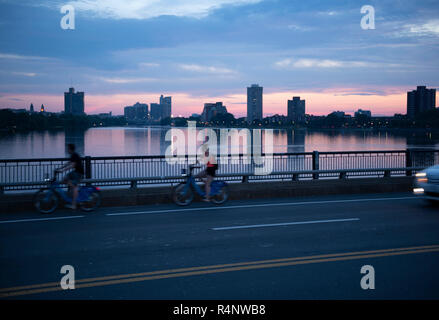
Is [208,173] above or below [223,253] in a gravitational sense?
above

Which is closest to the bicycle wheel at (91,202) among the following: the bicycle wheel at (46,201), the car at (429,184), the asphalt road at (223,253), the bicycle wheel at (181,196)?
the asphalt road at (223,253)

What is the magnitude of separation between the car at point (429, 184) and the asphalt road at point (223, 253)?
0.42 meters

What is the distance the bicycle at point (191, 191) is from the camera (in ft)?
41.2

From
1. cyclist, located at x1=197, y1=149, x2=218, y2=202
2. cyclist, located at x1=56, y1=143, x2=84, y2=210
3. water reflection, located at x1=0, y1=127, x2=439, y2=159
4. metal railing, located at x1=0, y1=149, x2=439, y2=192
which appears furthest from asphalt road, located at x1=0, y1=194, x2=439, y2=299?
water reflection, located at x1=0, y1=127, x2=439, y2=159

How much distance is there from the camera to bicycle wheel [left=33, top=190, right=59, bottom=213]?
36.4 feet

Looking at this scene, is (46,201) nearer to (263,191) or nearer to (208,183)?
(208,183)

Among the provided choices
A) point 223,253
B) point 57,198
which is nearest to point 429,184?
point 223,253

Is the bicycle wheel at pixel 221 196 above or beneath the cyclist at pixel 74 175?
beneath

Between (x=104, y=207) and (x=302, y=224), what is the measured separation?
5.78 m

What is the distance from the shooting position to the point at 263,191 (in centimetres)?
1423

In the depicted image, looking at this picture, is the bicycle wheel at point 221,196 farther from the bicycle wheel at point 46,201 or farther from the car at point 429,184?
the car at point 429,184

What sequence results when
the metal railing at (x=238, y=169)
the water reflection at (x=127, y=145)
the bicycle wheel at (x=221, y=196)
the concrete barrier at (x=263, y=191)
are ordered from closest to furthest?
the concrete barrier at (x=263, y=191) < the bicycle wheel at (x=221, y=196) < the metal railing at (x=238, y=169) < the water reflection at (x=127, y=145)

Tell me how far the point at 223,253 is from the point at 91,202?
558 cm
